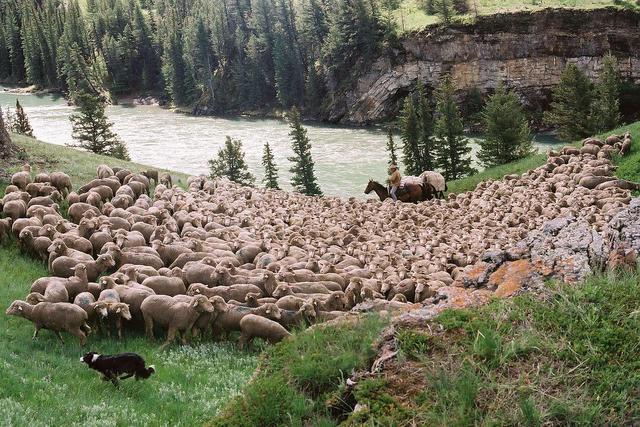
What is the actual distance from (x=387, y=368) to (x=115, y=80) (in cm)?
13576

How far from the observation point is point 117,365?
32.9 feet

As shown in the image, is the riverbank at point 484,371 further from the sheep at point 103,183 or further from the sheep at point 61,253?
the sheep at point 103,183

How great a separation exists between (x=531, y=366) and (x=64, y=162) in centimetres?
2432

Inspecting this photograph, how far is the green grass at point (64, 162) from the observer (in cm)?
2492

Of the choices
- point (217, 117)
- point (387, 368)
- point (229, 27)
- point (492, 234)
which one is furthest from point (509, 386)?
point (229, 27)

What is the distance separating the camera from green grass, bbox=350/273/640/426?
6148 mm

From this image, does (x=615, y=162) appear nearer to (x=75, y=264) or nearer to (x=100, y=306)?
(x=75, y=264)

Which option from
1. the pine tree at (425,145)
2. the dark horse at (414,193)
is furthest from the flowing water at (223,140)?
the dark horse at (414,193)

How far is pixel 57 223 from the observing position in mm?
17484

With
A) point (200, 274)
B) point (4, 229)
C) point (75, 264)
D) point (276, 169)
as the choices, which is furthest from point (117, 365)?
point (276, 169)

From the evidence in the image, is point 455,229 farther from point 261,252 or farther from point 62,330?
point 62,330

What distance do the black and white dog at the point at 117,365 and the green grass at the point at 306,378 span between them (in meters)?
2.82

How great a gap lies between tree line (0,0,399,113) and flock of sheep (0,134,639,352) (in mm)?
73478

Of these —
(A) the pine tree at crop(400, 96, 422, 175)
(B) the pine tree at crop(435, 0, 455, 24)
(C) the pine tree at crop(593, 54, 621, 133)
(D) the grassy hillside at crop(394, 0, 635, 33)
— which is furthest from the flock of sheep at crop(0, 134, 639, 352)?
(B) the pine tree at crop(435, 0, 455, 24)
